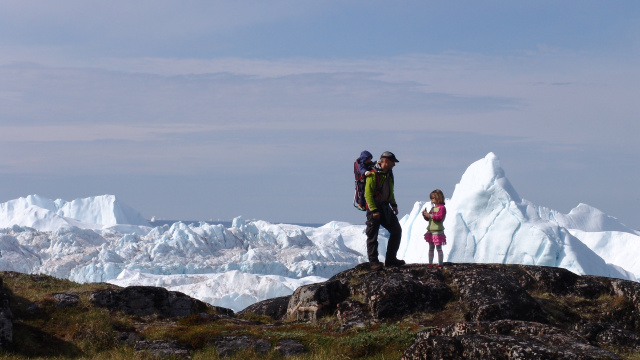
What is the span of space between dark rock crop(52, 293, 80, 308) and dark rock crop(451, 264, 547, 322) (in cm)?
863

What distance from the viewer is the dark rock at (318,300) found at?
14.7 metres

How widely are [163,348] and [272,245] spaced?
104 meters

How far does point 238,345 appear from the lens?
37.7 ft

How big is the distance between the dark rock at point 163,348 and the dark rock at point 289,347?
162 centimetres

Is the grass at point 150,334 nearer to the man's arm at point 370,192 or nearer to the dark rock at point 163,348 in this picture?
the dark rock at point 163,348

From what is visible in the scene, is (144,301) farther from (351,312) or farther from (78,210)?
(78,210)

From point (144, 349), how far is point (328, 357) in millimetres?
3301

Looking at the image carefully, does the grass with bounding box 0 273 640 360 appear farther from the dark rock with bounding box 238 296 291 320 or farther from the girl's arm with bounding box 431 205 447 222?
the dark rock with bounding box 238 296 291 320

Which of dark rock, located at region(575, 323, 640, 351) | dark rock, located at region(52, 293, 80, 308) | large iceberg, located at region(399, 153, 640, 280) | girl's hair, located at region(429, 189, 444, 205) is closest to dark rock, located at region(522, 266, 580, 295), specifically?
dark rock, located at region(575, 323, 640, 351)

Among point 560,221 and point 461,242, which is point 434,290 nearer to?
point 461,242

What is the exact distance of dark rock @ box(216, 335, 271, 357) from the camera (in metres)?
11.3

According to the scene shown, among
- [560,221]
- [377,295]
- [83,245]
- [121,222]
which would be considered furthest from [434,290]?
[121,222]

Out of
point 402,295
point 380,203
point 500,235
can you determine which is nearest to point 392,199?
point 380,203

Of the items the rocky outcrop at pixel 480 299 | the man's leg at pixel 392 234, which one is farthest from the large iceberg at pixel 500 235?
the man's leg at pixel 392 234
